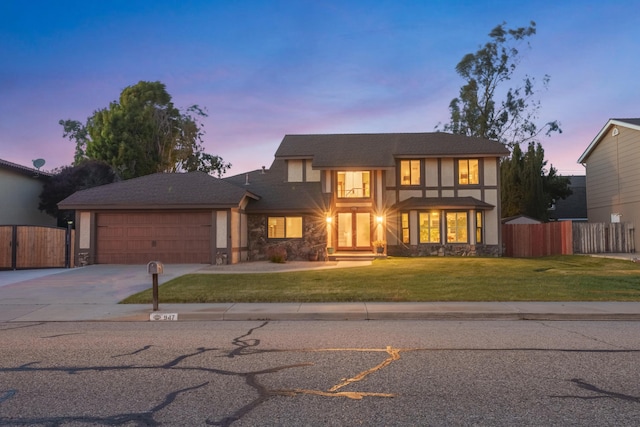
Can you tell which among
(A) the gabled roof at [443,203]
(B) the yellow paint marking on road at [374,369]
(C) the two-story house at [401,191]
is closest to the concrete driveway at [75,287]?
(B) the yellow paint marking on road at [374,369]

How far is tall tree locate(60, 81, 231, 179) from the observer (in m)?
41.1

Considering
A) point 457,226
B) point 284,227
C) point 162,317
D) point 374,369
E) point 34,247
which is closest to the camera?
point 374,369

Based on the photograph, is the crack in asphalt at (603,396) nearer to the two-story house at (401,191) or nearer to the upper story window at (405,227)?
the two-story house at (401,191)

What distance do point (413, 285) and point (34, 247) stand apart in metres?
16.0

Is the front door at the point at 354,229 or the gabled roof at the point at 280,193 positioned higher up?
the gabled roof at the point at 280,193

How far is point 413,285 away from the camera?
15180 millimetres

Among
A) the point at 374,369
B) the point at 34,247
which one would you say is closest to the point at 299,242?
the point at 34,247

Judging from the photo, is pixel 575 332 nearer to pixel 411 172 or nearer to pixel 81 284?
pixel 81 284

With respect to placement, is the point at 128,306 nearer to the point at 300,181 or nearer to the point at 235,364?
the point at 235,364

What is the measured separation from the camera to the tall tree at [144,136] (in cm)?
4106

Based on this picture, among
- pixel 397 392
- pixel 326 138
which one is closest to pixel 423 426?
pixel 397 392

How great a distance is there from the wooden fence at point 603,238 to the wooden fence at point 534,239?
91cm

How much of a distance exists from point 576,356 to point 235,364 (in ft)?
15.0

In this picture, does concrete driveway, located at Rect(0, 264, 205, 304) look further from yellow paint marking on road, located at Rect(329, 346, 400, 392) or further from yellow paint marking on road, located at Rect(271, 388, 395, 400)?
yellow paint marking on road, located at Rect(271, 388, 395, 400)
